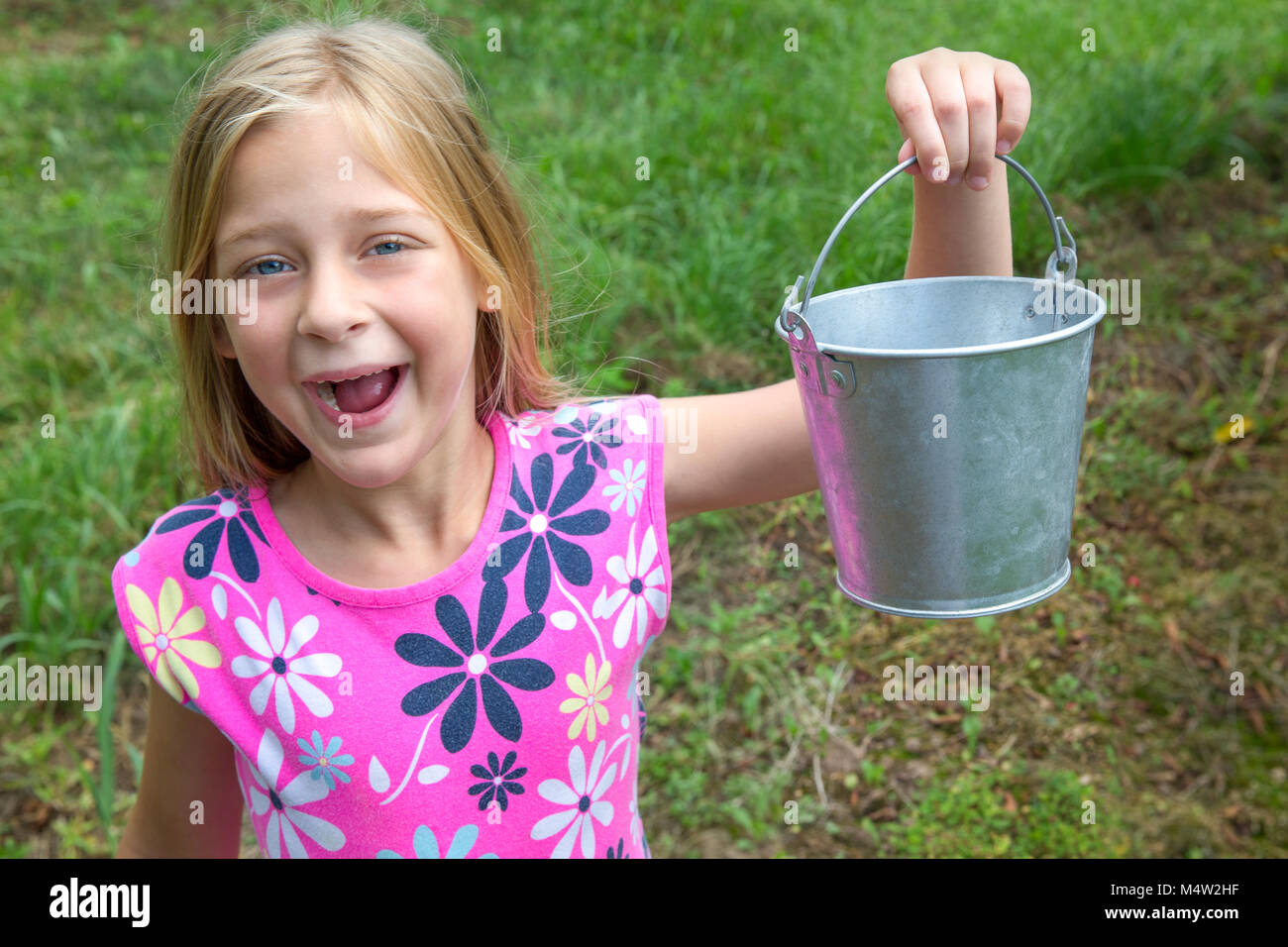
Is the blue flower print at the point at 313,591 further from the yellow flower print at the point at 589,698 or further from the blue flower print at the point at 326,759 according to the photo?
the yellow flower print at the point at 589,698

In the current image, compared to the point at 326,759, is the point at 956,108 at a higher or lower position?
higher

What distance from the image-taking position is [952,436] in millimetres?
1231

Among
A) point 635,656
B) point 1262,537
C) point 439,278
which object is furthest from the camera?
point 1262,537

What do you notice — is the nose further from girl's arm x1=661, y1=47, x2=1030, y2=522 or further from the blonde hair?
girl's arm x1=661, y1=47, x2=1030, y2=522

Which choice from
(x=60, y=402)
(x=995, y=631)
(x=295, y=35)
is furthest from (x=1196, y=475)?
(x=60, y=402)

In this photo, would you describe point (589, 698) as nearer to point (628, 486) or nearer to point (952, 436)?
point (628, 486)

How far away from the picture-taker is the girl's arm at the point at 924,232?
3.95ft

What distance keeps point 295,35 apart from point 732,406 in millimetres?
738

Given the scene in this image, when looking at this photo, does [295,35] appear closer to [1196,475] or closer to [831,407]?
[831,407]

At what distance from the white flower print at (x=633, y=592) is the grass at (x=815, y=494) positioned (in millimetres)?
659

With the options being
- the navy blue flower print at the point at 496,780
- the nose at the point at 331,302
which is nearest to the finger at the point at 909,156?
the nose at the point at 331,302

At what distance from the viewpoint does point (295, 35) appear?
1.51 metres

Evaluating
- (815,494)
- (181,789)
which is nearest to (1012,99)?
(181,789)

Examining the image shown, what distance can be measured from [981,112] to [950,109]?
3 centimetres
